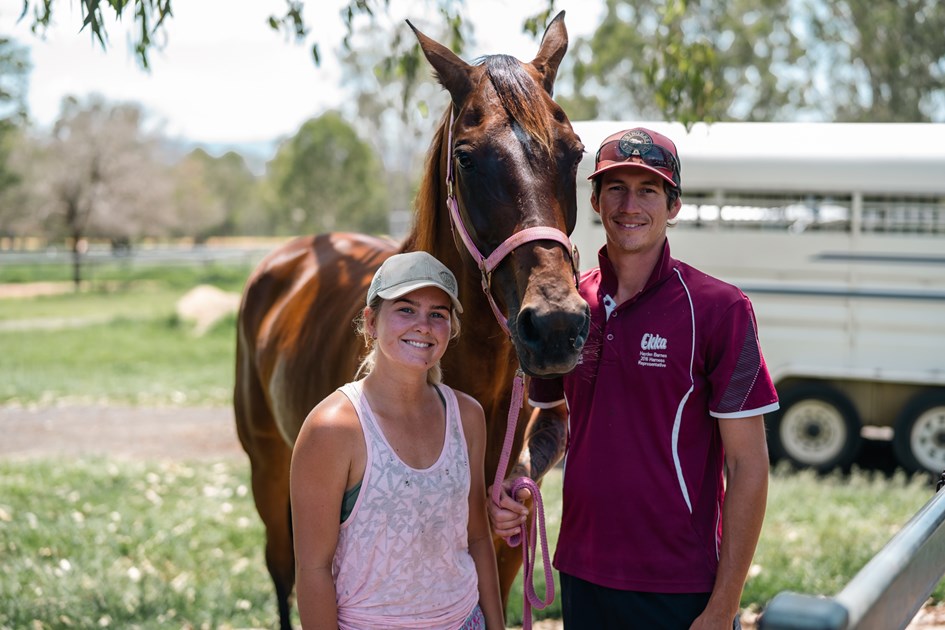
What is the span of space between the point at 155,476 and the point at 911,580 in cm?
681

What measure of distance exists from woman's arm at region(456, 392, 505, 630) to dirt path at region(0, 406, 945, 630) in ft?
21.0

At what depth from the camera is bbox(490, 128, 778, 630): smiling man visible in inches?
76.4

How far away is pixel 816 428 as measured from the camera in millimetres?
8055

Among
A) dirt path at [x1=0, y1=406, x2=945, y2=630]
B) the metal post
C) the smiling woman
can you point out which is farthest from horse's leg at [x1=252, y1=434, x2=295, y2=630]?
dirt path at [x1=0, y1=406, x2=945, y2=630]

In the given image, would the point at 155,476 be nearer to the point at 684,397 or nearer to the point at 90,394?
the point at 90,394

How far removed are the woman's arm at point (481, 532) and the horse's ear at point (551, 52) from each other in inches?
37.8

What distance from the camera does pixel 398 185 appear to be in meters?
43.6

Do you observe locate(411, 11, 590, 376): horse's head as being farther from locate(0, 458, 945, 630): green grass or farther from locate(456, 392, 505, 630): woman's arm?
locate(0, 458, 945, 630): green grass

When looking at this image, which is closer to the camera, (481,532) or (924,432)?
(481,532)

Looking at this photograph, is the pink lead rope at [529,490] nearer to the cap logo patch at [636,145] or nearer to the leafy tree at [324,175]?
the cap logo patch at [636,145]

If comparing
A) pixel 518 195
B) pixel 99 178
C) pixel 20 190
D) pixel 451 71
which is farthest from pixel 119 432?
pixel 20 190

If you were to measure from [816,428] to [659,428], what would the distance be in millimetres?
6666

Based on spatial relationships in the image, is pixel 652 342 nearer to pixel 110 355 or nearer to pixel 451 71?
pixel 451 71

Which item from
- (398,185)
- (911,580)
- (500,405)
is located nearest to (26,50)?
(500,405)
